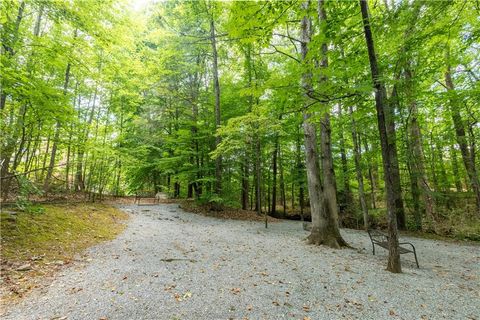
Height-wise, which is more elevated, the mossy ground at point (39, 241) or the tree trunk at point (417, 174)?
the tree trunk at point (417, 174)

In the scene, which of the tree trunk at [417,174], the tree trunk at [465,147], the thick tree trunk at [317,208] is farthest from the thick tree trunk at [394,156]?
the thick tree trunk at [317,208]

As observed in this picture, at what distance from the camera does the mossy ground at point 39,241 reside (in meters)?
3.59

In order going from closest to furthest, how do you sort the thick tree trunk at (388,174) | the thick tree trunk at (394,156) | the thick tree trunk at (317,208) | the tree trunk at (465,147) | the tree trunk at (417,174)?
the thick tree trunk at (388,174), the thick tree trunk at (317,208), the tree trunk at (465,147), the thick tree trunk at (394,156), the tree trunk at (417,174)

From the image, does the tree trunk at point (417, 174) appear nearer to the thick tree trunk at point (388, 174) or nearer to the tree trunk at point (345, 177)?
the tree trunk at point (345, 177)

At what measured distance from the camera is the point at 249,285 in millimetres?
3703

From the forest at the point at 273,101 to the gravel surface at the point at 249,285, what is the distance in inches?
39.0

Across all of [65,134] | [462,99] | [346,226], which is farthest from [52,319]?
[346,226]

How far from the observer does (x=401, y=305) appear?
10.6 ft

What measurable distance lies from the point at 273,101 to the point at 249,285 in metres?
7.80

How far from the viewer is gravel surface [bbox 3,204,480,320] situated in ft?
9.61

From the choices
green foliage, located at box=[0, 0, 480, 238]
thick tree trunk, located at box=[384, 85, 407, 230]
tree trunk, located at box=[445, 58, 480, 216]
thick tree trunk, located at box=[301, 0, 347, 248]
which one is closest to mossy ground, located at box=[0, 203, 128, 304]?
green foliage, located at box=[0, 0, 480, 238]

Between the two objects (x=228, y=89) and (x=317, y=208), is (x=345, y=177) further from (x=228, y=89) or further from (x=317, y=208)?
(x=228, y=89)

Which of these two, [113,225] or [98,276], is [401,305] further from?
[113,225]

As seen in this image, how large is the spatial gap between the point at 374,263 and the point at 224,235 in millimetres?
4525
